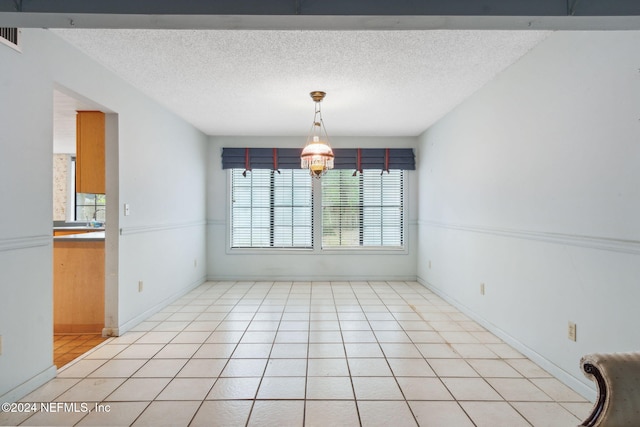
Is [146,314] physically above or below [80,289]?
below

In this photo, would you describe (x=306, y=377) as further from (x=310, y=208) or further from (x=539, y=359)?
(x=310, y=208)

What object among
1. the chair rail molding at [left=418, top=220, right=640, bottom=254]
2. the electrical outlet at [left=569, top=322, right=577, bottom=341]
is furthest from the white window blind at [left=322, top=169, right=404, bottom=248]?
the electrical outlet at [left=569, top=322, right=577, bottom=341]

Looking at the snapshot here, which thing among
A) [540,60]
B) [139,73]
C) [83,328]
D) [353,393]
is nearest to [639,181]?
[540,60]

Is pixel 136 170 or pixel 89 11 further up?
pixel 89 11

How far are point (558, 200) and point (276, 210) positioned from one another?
4.40 metres

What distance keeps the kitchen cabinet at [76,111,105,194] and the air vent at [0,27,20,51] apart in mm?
1221

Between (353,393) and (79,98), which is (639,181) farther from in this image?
(79,98)

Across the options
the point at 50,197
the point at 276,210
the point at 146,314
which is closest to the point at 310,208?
the point at 276,210

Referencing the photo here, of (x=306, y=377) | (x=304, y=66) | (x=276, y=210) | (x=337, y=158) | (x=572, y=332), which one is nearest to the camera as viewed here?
(x=572, y=332)

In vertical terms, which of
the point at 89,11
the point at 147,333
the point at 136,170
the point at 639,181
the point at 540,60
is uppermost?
the point at 540,60

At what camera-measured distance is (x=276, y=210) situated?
20.0 feet

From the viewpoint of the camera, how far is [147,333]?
341 cm

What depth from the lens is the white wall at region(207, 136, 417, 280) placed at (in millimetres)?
5957

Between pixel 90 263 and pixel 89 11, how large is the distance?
2.69 metres
